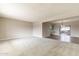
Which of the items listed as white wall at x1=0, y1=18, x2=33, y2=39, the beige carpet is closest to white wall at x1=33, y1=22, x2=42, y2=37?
white wall at x1=0, y1=18, x2=33, y2=39

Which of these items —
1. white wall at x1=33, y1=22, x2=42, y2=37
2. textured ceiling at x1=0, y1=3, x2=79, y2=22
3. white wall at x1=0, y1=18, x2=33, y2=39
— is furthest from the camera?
white wall at x1=33, y1=22, x2=42, y2=37

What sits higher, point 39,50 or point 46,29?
point 46,29

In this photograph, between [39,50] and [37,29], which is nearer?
[39,50]

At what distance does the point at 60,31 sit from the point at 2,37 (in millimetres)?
6146

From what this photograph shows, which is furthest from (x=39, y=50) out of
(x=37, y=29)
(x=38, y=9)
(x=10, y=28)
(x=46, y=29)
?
(x=46, y=29)

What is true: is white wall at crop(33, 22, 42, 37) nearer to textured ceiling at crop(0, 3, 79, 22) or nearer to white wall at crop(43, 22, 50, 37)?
white wall at crop(43, 22, 50, 37)

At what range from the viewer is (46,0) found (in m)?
1.15

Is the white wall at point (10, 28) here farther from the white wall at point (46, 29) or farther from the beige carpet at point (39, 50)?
the white wall at point (46, 29)

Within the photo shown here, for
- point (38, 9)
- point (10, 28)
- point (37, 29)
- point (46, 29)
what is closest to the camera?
point (38, 9)

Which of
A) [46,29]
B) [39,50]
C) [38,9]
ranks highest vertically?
[38,9]

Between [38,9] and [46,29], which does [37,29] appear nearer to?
[46,29]

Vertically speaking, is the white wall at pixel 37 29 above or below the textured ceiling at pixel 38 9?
below

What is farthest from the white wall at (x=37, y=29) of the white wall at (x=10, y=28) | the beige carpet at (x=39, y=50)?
the beige carpet at (x=39, y=50)

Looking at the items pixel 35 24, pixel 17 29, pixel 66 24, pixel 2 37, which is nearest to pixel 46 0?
pixel 17 29
